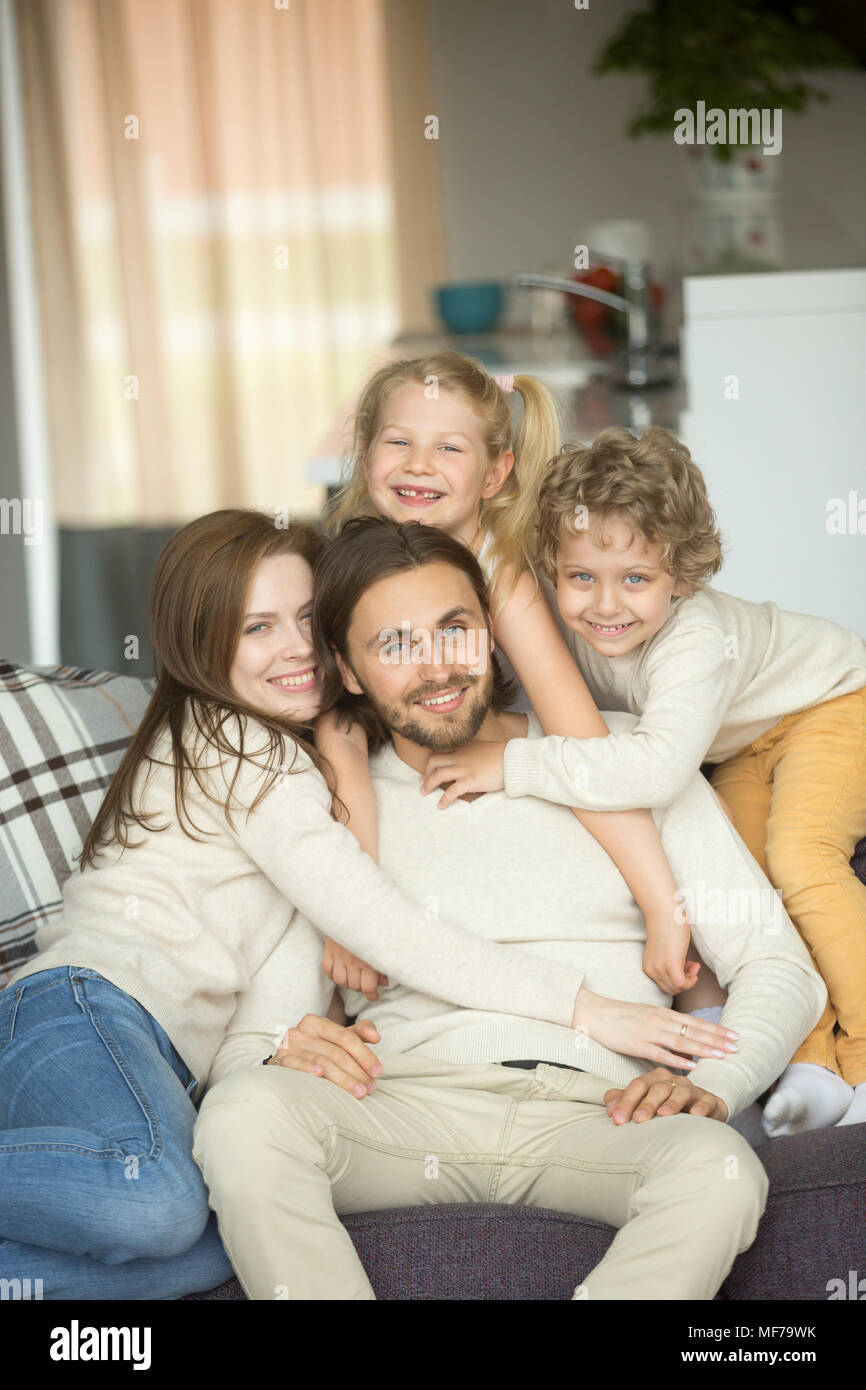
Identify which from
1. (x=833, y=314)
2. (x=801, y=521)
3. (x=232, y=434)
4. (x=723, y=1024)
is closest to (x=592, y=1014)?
(x=723, y=1024)

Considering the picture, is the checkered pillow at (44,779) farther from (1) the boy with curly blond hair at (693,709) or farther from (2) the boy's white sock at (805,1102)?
(2) the boy's white sock at (805,1102)

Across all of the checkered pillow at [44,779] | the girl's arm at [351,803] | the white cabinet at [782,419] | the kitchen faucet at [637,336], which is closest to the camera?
the girl's arm at [351,803]

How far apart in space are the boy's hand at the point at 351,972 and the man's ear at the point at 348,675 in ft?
0.96

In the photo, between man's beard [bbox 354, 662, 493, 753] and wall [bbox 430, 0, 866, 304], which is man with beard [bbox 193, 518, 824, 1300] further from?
Result: wall [bbox 430, 0, 866, 304]

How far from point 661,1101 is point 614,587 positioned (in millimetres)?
582

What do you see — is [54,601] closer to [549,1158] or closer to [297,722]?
[297,722]

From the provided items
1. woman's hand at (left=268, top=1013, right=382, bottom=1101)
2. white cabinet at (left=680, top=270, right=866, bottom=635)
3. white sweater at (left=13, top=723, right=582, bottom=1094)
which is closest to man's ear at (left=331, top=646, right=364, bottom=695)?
white sweater at (left=13, top=723, right=582, bottom=1094)

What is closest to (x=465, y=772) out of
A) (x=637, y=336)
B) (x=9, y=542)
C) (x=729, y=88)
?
(x=637, y=336)

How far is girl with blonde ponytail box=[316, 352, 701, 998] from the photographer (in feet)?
5.04

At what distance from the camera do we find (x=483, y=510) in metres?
1.74

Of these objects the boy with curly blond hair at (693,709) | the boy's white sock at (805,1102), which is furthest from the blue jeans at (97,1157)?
the boy's white sock at (805,1102)

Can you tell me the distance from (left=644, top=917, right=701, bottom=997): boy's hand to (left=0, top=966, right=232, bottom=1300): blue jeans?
53 cm

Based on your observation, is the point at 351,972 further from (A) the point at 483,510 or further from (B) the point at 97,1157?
(A) the point at 483,510

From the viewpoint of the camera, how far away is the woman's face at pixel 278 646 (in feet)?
5.14
